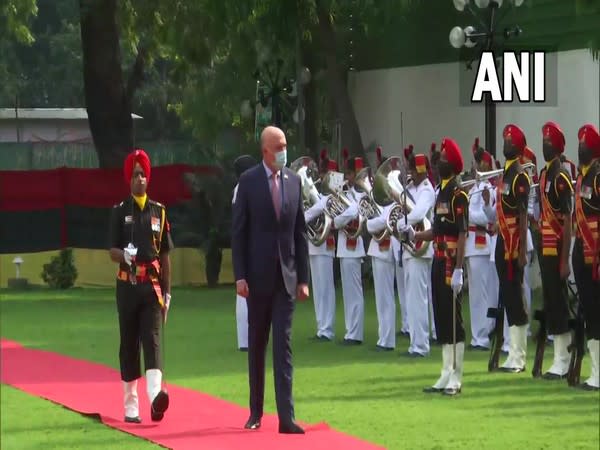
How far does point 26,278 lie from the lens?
30156mm

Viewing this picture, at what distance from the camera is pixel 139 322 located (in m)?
12.1

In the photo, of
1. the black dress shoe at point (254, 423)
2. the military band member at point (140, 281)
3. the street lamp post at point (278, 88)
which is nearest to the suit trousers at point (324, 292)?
the military band member at point (140, 281)

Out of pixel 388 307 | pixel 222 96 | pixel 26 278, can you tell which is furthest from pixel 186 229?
pixel 388 307

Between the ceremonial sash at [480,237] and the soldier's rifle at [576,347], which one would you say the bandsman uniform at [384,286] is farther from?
the soldier's rifle at [576,347]

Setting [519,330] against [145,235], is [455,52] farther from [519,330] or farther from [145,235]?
[145,235]

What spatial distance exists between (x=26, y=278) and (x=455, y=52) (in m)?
9.59

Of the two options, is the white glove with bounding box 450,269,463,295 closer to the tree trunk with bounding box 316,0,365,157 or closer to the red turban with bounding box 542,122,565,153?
the red turban with bounding box 542,122,565,153

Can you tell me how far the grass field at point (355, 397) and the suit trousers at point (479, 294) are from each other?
63 cm

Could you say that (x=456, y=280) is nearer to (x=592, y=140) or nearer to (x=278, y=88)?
(x=592, y=140)

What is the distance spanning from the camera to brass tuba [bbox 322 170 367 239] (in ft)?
60.7

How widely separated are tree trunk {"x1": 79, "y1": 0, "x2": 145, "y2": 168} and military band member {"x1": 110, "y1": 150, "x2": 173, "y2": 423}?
20.8m

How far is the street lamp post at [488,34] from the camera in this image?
954 inches

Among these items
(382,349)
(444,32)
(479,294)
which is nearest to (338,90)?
(444,32)

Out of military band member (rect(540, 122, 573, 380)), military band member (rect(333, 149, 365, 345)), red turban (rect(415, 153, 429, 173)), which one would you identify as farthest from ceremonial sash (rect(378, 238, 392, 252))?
military band member (rect(540, 122, 573, 380))
